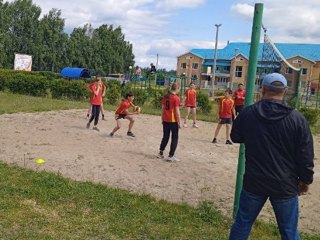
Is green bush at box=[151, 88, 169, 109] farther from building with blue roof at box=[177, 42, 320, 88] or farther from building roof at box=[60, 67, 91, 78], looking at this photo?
building with blue roof at box=[177, 42, 320, 88]

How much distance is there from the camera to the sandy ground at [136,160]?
19.5 feet

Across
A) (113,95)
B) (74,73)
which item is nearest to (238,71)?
(74,73)

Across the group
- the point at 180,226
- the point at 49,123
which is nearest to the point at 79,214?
the point at 180,226

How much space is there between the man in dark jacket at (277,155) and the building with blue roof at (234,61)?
187 feet

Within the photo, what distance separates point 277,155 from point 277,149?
45mm

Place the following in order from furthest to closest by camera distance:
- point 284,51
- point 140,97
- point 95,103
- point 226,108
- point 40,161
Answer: point 284,51
point 140,97
point 95,103
point 226,108
point 40,161

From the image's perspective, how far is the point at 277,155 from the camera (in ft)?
10.3

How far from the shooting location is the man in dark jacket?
10.0ft

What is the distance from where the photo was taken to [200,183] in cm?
652

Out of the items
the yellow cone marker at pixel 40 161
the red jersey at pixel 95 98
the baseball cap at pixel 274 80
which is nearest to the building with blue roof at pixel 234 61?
the red jersey at pixel 95 98

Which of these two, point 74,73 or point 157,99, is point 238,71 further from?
point 157,99

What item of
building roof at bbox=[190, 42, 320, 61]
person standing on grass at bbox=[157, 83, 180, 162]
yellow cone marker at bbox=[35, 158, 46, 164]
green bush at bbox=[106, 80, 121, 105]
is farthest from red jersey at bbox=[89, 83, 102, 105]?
building roof at bbox=[190, 42, 320, 61]

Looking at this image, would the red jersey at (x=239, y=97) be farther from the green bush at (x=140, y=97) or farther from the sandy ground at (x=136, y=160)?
the green bush at (x=140, y=97)

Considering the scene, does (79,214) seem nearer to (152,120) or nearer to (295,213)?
(295,213)
